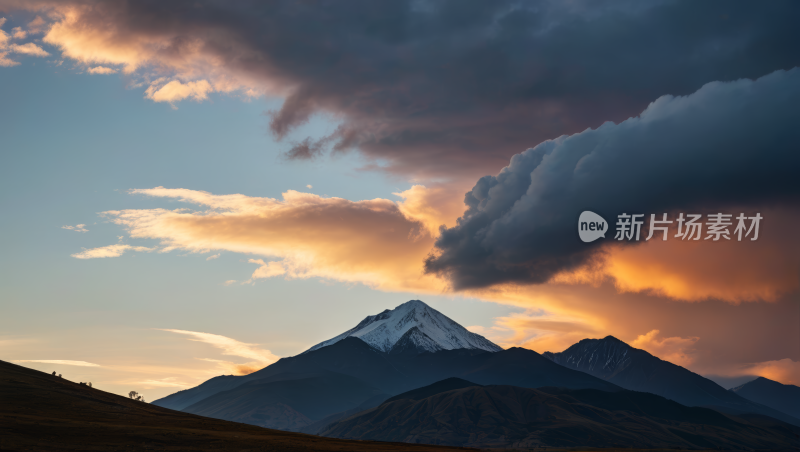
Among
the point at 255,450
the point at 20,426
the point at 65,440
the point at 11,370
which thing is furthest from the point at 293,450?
the point at 11,370

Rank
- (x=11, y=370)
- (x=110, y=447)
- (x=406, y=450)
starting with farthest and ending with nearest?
(x=11, y=370) → (x=406, y=450) → (x=110, y=447)

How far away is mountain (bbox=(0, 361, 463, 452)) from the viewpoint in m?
122

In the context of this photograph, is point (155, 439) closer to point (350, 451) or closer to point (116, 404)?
point (350, 451)

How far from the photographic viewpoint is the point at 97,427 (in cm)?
13762

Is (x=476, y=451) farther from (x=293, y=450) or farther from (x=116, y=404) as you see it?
(x=116, y=404)

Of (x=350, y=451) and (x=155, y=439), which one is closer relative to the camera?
(x=155, y=439)

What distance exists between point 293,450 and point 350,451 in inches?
512

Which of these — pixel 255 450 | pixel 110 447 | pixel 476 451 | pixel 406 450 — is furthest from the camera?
pixel 476 451

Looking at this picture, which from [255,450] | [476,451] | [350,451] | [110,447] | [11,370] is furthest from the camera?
[11,370]

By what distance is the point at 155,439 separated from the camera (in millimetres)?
A: 133250

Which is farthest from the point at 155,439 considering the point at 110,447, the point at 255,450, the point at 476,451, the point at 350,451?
the point at 476,451

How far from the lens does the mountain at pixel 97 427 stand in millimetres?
122312

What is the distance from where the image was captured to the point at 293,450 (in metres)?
138

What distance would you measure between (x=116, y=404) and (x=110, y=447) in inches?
2541
